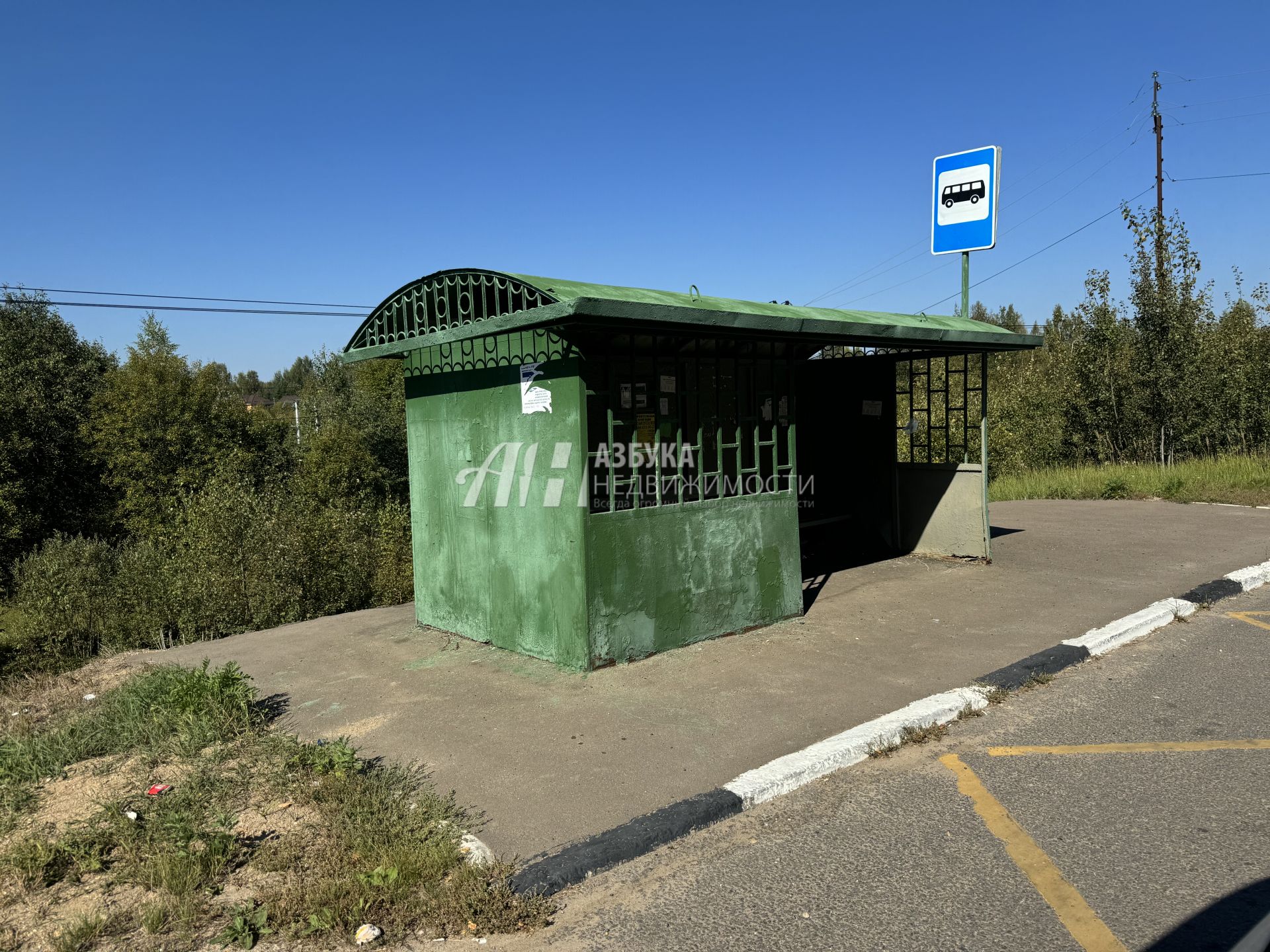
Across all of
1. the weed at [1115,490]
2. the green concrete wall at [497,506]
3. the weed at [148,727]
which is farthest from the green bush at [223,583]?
the weed at [1115,490]

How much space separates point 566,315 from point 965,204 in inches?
290

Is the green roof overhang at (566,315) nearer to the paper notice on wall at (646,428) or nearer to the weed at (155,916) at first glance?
the paper notice on wall at (646,428)

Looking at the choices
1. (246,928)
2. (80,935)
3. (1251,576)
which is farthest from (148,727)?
(1251,576)

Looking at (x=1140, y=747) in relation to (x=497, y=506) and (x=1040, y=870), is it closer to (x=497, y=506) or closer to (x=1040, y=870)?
(x=1040, y=870)

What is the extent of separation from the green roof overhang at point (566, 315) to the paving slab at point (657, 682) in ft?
7.92

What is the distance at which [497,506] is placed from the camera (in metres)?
6.36

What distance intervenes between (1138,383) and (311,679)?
814 inches

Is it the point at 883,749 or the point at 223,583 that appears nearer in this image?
the point at 883,749

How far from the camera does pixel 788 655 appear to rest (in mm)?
6129

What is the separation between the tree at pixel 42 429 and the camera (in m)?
25.5

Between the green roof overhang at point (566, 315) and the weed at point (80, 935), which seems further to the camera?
the green roof overhang at point (566, 315)

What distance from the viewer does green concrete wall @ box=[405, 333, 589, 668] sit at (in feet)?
18.8

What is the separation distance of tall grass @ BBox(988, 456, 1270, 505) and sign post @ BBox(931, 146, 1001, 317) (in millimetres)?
7909

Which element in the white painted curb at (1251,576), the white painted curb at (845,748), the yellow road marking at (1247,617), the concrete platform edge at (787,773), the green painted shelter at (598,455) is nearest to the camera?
the concrete platform edge at (787,773)
